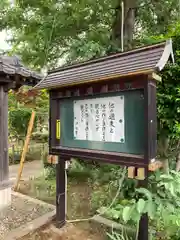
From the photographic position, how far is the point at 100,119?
2.79 m

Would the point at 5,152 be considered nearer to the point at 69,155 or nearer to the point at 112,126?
the point at 69,155

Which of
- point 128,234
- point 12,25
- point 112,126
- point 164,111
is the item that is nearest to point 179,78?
point 164,111

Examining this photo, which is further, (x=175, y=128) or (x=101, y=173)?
(x=101, y=173)

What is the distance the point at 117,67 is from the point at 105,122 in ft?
2.29

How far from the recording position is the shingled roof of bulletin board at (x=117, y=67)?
2195mm

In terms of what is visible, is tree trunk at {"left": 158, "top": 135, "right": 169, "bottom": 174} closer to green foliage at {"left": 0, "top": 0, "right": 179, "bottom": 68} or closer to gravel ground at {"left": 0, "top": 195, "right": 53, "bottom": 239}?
gravel ground at {"left": 0, "top": 195, "right": 53, "bottom": 239}

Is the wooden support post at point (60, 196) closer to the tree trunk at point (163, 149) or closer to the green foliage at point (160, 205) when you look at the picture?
the green foliage at point (160, 205)

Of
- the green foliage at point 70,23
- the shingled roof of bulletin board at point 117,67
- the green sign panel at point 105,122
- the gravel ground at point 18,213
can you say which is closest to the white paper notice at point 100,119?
the green sign panel at point 105,122

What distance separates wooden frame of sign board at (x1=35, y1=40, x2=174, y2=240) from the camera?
7.63 feet

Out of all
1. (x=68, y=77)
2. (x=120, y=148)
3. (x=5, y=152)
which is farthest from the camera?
(x=5, y=152)

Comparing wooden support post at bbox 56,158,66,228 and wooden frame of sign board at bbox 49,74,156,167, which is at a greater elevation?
wooden frame of sign board at bbox 49,74,156,167

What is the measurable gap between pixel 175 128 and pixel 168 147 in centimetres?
78

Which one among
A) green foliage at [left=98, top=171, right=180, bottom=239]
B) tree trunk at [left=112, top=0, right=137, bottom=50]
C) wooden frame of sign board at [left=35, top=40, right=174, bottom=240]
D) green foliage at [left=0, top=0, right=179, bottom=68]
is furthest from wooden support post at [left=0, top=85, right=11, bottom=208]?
tree trunk at [left=112, top=0, right=137, bottom=50]

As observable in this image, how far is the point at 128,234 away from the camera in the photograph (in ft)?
10.2
